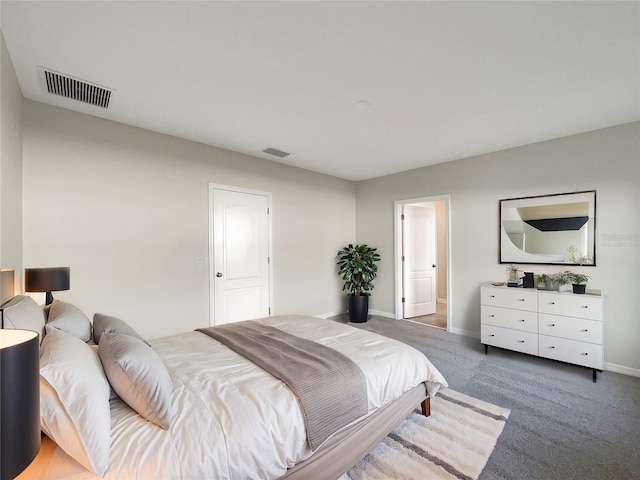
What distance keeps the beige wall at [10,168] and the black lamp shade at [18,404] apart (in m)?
1.66

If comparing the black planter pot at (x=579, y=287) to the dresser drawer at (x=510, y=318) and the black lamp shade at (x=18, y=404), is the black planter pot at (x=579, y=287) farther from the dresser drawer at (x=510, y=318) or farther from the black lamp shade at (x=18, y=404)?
the black lamp shade at (x=18, y=404)

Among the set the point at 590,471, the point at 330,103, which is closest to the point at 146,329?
the point at 330,103

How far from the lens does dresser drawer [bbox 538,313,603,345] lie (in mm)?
2804

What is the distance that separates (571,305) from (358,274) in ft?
9.30

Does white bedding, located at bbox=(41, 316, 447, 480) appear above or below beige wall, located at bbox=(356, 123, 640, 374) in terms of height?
below

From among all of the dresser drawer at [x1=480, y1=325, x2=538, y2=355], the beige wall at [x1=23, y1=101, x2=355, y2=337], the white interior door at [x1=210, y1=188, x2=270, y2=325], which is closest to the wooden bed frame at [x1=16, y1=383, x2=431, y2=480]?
the dresser drawer at [x1=480, y1=325, x2=538, y2=355]

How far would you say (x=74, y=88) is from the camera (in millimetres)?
2357

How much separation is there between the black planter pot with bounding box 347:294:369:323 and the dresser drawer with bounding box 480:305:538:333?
1.85 metres

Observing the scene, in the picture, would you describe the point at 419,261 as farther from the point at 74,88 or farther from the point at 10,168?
the point at 10,168

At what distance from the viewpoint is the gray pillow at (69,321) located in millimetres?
1634

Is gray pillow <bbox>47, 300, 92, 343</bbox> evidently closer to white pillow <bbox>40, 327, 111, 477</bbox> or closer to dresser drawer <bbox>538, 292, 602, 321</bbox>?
white pillow <bbox>40, 327, 111, 477</bbox>

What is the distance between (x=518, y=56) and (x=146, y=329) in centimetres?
411

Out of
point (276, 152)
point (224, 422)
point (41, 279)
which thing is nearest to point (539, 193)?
point (276, 152)

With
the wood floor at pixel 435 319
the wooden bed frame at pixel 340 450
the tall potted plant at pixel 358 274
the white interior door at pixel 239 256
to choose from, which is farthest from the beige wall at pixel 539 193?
the wooden bed frame at pixel 340 450
